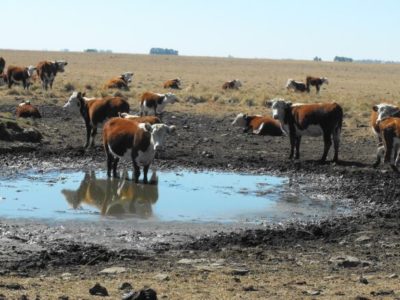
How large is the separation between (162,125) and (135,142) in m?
0.70

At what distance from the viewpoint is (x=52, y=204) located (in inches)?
496

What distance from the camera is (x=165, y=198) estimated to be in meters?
13.5

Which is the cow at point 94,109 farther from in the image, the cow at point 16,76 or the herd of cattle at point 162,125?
the cow at point 16,76

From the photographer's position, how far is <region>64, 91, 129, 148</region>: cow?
19219mm

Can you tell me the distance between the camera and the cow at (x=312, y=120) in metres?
18.0

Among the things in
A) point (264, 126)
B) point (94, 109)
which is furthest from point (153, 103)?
point (94, 109)

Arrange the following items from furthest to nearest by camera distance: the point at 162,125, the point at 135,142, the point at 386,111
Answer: the point at 386,111, the point at 162,125, the point at 135,142

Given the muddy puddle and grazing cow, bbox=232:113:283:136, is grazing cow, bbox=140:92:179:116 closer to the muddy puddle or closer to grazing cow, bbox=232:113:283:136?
grazing cow, bbox=232:113:283:136

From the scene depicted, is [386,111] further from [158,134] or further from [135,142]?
[135,142]

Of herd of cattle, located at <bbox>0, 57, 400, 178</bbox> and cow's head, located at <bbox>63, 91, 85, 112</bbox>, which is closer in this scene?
herd of cattle, located at <bbox>0, 57, 400, 178</bbox>

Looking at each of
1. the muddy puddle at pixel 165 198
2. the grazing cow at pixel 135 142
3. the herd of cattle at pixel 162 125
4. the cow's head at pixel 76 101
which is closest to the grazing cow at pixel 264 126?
the herd of cattle at pixel 162 125

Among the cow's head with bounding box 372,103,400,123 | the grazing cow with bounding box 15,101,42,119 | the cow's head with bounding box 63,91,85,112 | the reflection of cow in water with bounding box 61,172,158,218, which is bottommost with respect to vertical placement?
the reflection of cow in water with bounding box 61,172,158,218

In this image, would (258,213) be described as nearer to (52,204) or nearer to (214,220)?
(214,220)

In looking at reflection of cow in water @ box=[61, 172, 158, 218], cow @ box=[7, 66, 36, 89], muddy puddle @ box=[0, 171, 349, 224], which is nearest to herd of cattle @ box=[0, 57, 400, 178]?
reflection of cow in water @ box=[61, 172, 158, 218]
